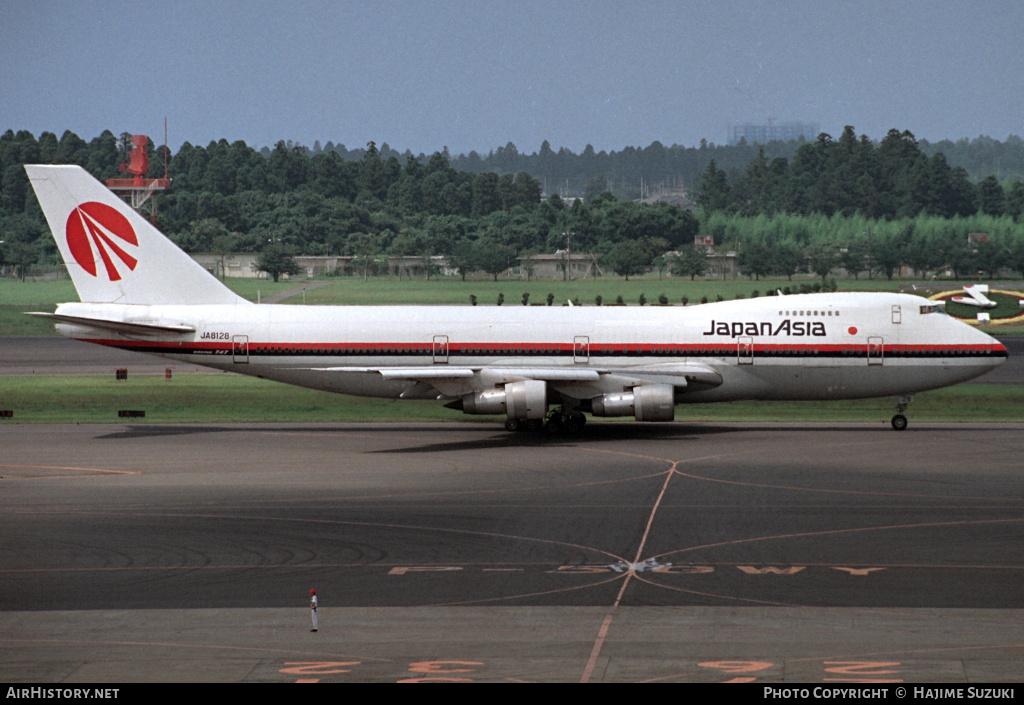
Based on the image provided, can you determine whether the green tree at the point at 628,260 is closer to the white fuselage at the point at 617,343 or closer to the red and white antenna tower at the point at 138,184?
the red and white antenna tower at the point at 138,184

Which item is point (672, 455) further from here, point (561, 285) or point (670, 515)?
point (561, 285)

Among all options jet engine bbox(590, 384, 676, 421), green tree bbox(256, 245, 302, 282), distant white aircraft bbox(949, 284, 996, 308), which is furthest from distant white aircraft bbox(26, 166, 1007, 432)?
green tree bbox(256, 245, 302, 282)

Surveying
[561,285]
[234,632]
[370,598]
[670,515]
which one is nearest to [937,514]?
[670,515]

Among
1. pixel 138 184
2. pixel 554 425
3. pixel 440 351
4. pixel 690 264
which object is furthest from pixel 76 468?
pixel 138 184

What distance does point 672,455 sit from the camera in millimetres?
39375

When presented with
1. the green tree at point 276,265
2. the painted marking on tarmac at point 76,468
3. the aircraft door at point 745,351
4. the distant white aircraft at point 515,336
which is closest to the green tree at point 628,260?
the green tree at point 276,265

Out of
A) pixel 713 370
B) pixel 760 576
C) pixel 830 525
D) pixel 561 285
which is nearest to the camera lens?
pixel 760 576

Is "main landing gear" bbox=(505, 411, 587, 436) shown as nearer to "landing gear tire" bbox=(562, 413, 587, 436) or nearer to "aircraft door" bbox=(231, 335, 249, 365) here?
"landing gear tire" bbox=(562, 413, 587, 436)

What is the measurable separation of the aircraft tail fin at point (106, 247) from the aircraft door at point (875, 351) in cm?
2615

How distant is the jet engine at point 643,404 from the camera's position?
140 ft

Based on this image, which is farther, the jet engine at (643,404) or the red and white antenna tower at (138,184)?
the red and white antenna tower at (138,184)

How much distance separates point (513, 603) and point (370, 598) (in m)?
2.69

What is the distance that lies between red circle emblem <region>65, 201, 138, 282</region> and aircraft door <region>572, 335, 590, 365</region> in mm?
18562

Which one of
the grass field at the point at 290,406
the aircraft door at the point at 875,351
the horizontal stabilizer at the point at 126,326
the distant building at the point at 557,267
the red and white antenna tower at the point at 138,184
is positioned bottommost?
the grass field at the point at 290,406
